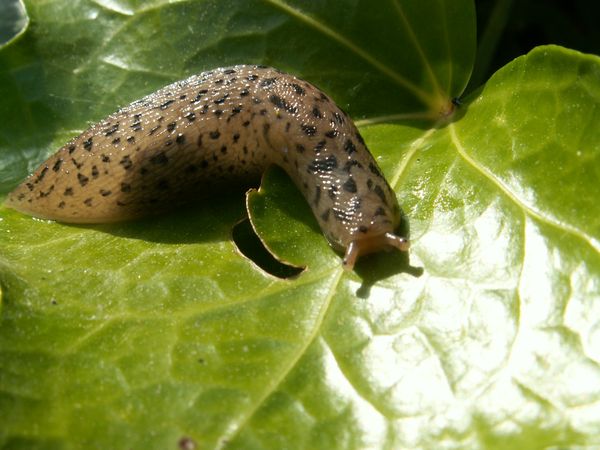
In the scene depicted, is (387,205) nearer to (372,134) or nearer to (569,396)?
(372,134)

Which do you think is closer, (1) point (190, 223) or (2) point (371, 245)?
(2) point (371, 245)

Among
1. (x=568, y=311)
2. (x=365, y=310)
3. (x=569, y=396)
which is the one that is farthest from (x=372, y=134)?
(x=569, y=396)

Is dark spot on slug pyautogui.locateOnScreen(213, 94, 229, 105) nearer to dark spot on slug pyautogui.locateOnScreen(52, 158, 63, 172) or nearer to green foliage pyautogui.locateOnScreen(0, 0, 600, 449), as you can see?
green foliage pyautogui.locateOnScreen(0, 0, 600, 449)

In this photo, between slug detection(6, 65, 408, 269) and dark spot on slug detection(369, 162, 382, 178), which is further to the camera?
slug detection(6, 65, 408, 269)

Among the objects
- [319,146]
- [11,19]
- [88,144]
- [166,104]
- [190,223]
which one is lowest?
[190,223]

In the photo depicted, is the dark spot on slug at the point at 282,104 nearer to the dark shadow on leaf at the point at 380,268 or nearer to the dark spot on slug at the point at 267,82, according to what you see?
the dark spot on slug at the point at 267,82

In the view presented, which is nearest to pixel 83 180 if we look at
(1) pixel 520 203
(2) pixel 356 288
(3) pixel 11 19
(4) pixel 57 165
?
(4) pixel 57 165

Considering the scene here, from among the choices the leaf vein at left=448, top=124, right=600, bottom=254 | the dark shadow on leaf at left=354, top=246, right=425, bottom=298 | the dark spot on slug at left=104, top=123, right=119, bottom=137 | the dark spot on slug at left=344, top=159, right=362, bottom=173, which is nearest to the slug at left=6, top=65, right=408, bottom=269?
the dark spot on slug at left=104, top=123, right=119, bottom=137

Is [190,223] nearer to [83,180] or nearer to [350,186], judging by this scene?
[83,180]

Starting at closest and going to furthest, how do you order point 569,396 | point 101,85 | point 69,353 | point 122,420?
point 569,396, point 122,420, point 69,353, point 101,85
